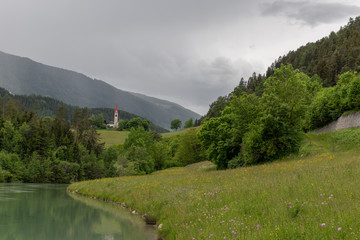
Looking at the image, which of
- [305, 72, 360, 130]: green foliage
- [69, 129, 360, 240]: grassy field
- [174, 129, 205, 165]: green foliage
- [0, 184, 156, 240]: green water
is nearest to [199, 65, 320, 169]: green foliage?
[305, 72, 360, 130]: green foliage

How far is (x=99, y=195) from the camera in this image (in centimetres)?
3928

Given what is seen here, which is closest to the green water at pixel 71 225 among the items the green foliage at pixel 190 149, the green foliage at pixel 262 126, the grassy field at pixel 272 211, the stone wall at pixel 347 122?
the grassy field at pixel 272 211

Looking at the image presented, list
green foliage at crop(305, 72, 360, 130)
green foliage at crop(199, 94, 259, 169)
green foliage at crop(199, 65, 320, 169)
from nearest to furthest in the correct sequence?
green foliage at crop(199, 65, 320, 169) → green foliage at crop(305, 72, 360, 130) → green foliage at crop(199, 94, 259, 169)

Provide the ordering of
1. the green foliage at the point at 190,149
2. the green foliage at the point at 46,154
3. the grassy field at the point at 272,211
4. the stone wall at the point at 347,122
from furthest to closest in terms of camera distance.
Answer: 1. the green foliage at the point at 190,149
2. the green foliage at the point at 46,154
3. the stone wall at the point at 347,122
4. the grassy field at the point at 272,211

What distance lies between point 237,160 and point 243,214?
123ft

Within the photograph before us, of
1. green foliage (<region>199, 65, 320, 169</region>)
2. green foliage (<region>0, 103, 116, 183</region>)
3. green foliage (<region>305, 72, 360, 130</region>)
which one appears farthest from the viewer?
green foliage (<region>0, 103, 116, 183</region>)

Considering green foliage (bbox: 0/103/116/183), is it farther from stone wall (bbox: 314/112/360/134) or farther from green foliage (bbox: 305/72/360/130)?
stone wall (bbox: 314/112/360/134)

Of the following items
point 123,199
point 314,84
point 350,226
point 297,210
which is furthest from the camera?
point 314,84

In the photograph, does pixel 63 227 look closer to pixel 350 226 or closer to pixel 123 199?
pixel 123 199

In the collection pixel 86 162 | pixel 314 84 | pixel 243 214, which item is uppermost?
pixel 314 84

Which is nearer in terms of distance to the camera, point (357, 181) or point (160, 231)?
point (357, 181)

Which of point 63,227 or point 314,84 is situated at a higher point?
point 314,84

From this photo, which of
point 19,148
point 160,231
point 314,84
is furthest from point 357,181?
point 19,148

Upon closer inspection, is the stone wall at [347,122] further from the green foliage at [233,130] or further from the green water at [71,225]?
the green water at [71,225]
